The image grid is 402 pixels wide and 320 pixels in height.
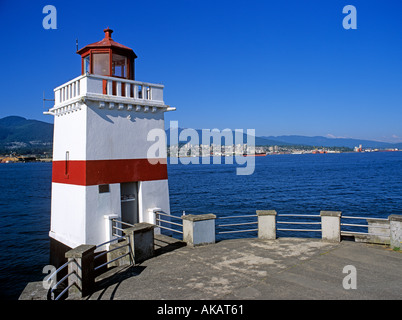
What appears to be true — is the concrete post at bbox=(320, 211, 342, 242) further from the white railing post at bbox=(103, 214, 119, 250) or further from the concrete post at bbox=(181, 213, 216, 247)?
the white railing post at bbox=(103, 214, 119, 250)

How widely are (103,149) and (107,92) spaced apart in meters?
1.96

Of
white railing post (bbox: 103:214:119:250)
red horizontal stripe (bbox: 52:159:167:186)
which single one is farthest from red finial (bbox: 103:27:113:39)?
white railing post (bbox: 103:214:119:250)

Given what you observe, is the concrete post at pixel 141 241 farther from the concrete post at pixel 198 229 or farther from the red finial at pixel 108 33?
the red finial at pixel 108 33

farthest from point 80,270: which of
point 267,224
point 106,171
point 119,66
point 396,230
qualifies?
point 396,230

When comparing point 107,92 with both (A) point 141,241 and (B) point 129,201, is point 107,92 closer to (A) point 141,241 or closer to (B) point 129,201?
(B) point 129,201

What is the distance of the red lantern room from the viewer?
1148cm

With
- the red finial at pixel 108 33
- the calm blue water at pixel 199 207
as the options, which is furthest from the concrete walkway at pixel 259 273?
the calm blue water at pixel 199 207

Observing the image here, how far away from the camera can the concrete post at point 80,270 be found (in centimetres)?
682

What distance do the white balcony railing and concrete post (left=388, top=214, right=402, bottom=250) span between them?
8589mm

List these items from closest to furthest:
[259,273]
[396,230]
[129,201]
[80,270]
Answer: [80,270] → [259,273] → [396,230] → [129,201]

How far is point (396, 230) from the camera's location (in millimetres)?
9312

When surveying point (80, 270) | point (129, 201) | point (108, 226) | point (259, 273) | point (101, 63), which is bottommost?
point (259, 273)
